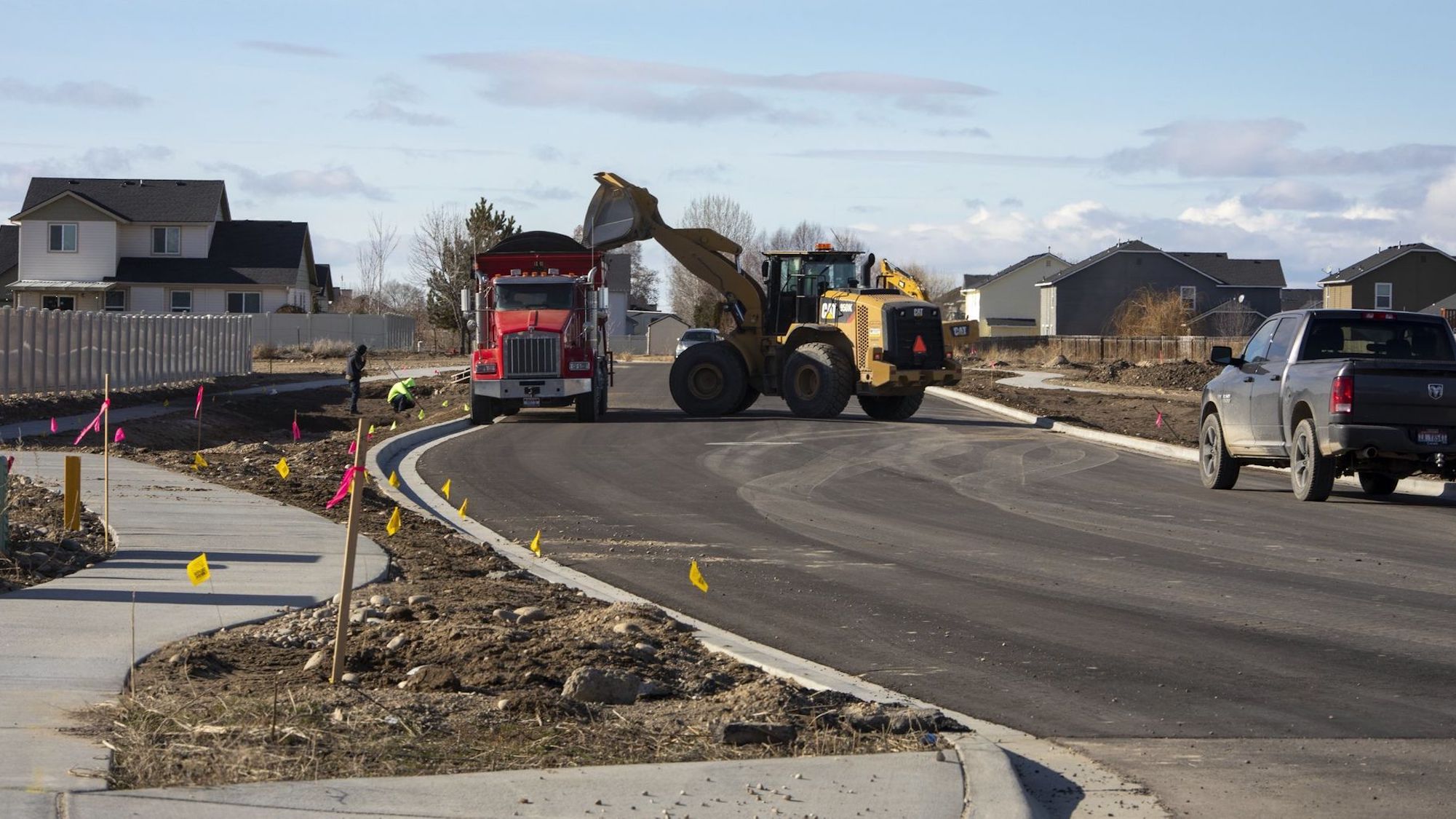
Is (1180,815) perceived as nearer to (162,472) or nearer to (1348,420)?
(1348,420)

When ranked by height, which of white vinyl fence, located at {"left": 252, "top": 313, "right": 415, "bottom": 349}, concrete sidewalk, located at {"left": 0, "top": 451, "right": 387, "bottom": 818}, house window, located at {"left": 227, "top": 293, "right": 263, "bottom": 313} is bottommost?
concrete sidewalk, located at {"left": 0, "top": 451, "right": 387, "bottom": 818}

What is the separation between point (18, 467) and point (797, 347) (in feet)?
52.4

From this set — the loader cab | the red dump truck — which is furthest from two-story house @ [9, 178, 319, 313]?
the loader cab

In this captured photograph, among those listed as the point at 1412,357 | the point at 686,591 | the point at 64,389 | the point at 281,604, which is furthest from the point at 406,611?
the point at 64,389

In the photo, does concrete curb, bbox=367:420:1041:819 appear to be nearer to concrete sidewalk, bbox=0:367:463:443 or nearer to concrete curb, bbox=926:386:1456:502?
concrete sidewalk, bbox=0:367:463:443

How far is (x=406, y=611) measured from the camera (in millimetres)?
9250

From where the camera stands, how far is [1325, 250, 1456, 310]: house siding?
3127 inches

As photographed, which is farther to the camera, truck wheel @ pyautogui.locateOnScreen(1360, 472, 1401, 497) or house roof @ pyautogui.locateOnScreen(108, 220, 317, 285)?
house roof @ pyautogui.locateOnScreen(108, 220, 317, 285)

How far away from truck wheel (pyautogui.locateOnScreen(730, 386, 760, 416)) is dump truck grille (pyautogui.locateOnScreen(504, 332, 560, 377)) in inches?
159

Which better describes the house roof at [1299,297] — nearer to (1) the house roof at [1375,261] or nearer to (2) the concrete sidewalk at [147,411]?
(1) the house roof at [1375,261]

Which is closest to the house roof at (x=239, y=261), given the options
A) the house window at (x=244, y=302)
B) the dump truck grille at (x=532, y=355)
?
the house window at (x=244, y=302)

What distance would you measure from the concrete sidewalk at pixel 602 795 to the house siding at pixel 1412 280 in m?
79.7

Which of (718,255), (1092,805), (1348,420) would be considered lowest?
(1092,805)

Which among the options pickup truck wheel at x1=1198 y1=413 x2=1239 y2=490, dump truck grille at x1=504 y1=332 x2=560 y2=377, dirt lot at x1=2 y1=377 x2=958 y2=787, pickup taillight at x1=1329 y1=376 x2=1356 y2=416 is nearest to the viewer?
dirt lot at x1=2 y1=377 x2=958 y2=787
